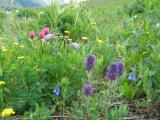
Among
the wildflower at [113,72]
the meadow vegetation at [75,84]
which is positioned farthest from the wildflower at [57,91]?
the wildflower at [113,72]

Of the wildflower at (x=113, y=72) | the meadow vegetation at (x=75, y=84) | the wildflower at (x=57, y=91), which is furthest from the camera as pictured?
the wildflower at (x=57, y=91)

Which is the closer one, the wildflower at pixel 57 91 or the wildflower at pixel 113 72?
the wildflower at pixel 113 72

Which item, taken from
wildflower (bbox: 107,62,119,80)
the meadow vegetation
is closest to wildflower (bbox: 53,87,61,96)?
the meadow vegetation

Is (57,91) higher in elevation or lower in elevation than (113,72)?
lower

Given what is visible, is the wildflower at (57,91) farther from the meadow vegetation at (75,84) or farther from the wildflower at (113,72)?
the wildflower at (113,72)

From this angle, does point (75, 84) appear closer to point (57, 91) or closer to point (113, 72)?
point (57, 91)

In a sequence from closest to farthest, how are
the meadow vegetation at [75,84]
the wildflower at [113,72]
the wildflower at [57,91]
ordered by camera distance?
the wildflower at [113,72]
the meadow vegetation at [75,84]
the wildflower at [57,91]

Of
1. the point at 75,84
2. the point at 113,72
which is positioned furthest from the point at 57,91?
the point at 113,72

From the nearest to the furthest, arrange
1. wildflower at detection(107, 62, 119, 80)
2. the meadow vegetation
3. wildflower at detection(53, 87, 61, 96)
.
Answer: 1. wildflower at detection(107, 62, 119, 80)
2. the meadow vegetation
3. wildflower at detection(53, 87, 61, 96)

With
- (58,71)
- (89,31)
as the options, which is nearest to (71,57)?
(58,71)

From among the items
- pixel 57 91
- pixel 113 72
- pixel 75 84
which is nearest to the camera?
pixel 113 72

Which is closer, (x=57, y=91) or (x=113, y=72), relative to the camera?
(x=113, y=72)

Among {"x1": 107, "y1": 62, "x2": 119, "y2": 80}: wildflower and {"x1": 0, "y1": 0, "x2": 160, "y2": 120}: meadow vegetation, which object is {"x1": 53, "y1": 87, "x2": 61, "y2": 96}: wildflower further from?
{"x1": 107, "y1": 62, "x2": 119, "y2": 80}: wildflower

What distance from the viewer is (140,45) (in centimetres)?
364
